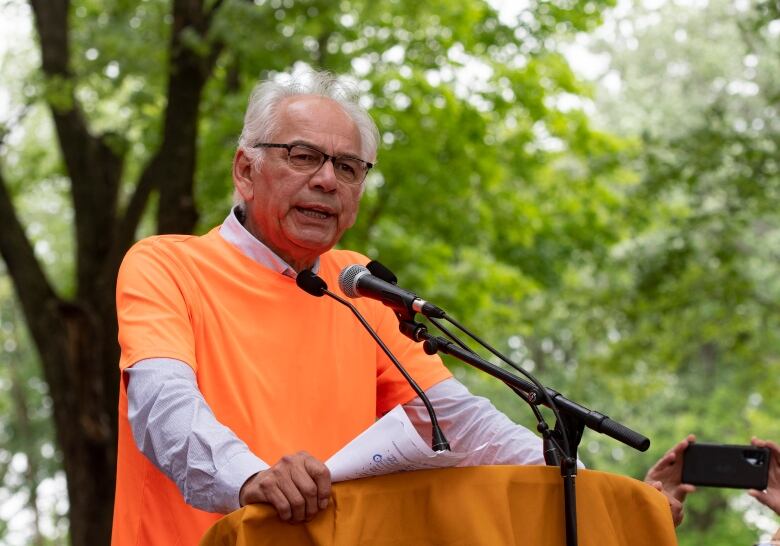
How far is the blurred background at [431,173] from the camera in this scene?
992cm

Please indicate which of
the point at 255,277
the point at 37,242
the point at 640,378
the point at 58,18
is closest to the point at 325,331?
the point at 255,277

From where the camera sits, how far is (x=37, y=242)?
1028 inches

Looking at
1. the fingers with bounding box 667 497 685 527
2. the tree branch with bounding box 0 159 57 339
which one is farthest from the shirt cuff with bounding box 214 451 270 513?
the tree branch with bounding box 0 159 57 339

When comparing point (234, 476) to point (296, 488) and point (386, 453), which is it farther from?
point (386, 453)

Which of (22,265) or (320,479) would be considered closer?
(320,479)

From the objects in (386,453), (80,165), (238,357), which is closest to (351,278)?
(238,357)

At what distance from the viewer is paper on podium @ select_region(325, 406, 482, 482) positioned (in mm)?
2338

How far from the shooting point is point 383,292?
289cm

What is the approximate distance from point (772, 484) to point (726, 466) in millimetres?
177

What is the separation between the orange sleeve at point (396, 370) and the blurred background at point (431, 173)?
18.5ft

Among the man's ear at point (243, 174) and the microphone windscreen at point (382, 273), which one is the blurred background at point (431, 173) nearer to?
the man's ear at point (243, 174)

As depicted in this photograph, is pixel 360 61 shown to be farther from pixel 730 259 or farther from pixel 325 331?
pixel 325 331

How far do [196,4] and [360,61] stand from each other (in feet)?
12.1

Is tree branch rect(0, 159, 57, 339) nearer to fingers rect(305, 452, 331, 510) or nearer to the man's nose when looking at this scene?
the man's nose
